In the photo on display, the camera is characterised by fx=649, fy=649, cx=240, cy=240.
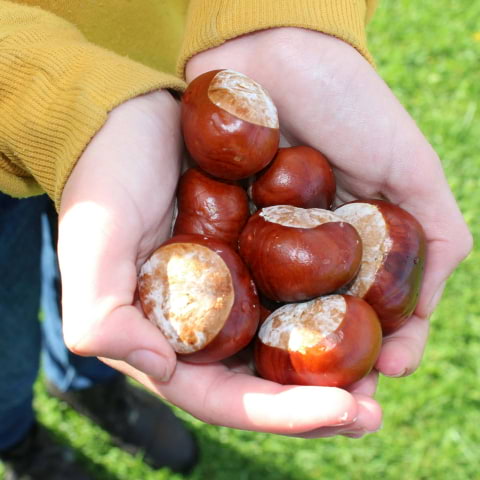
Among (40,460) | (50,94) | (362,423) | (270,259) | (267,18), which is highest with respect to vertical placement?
(267,18)

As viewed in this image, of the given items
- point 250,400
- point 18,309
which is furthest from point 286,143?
point 18,309

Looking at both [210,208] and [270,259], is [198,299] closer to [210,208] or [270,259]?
[270,259]

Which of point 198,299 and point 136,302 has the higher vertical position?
point 198,299

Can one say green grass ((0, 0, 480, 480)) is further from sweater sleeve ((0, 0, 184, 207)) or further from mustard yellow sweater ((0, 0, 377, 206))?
sweater sleeve ((0, 0, 184, 207))

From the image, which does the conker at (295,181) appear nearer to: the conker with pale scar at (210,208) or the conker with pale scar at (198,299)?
the conker with pale scar at (210,208)

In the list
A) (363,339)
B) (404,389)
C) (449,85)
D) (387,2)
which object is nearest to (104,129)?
(363,339)

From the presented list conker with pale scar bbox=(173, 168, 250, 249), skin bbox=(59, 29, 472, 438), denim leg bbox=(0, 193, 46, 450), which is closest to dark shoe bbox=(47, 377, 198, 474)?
denim leg bbox=(0, 193, 46, 450)
